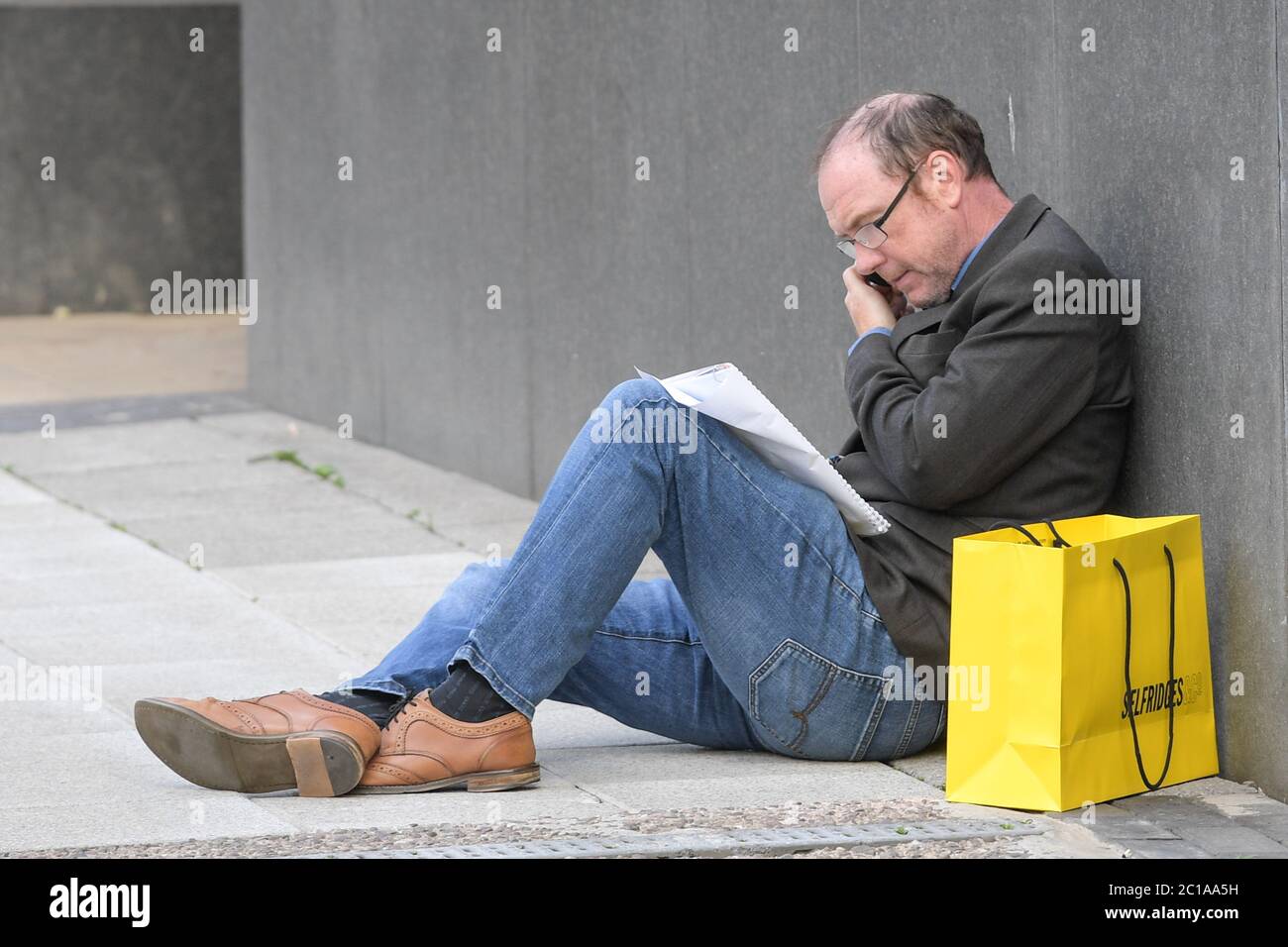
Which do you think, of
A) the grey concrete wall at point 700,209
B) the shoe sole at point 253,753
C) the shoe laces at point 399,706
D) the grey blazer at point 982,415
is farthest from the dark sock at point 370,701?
the grey concrete wall at point 700,209

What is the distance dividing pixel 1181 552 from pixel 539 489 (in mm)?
4060

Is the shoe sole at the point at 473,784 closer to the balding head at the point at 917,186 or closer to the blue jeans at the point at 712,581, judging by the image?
the blue jeans at the point at 712,581

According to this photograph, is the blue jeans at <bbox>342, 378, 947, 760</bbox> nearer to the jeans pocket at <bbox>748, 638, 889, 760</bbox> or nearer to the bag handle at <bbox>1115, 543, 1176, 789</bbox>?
A: the jeans pocket at <bbox>748, 638, 889, 760</bbox>

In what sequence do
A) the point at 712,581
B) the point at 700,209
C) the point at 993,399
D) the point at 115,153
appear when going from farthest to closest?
Result: 1. the point at 115,153
2. the point at 700,209
3. the point at 712,581
4. the point at 993,399

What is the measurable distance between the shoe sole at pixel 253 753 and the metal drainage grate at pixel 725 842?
38cm

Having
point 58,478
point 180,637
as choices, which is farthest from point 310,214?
point 180,637

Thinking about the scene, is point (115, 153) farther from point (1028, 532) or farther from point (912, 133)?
point (1028, 532)

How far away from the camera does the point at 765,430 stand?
322cm

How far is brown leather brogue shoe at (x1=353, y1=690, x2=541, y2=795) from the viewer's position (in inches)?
131

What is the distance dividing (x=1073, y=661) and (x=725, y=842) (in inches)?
24.1

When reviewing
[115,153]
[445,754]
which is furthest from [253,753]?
[115,153]

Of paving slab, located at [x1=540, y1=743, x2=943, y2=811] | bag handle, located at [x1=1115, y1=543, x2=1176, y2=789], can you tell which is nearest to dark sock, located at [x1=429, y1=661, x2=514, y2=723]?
paving slab, located at [x1=540, y1=743, x2=943, y2=811]

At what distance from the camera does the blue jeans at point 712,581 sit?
3201 millimetres
